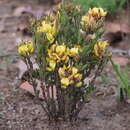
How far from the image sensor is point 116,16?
4.46 m

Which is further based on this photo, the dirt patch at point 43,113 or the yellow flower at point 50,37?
the dirt patch at point 43,113

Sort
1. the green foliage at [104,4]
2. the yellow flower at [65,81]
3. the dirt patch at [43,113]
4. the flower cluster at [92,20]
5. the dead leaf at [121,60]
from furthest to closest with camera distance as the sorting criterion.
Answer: the green foliage at [104,4] < the dead leaf at [121,60] < the dirt patch at [43,113] < the flower cluster at [92,20] < the yellow flower at [65,81]

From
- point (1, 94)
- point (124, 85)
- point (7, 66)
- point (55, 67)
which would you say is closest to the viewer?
point (55, 67)

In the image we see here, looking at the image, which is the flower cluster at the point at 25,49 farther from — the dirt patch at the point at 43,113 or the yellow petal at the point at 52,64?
the dirt patch at the point at 43,113

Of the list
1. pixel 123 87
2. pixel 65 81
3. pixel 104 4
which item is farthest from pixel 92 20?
pixel 104 4

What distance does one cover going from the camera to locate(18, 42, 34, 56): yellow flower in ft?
7.28

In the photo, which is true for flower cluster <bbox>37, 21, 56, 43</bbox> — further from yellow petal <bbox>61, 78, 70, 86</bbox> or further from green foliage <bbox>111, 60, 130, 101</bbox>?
green foliage <bbox>111, 60, 130, 101</bbox>

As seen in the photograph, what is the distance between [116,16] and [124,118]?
77.2 inches

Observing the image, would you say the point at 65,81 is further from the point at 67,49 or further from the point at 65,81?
the point at 67,49

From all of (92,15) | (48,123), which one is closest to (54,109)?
(48,123)

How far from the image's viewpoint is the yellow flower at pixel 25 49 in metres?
2.22

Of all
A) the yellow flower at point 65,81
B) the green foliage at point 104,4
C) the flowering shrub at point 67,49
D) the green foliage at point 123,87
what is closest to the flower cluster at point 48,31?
the flowering shrub at point 67,49

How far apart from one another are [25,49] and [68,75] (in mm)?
281

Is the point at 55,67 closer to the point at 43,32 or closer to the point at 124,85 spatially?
the point at 43,32
